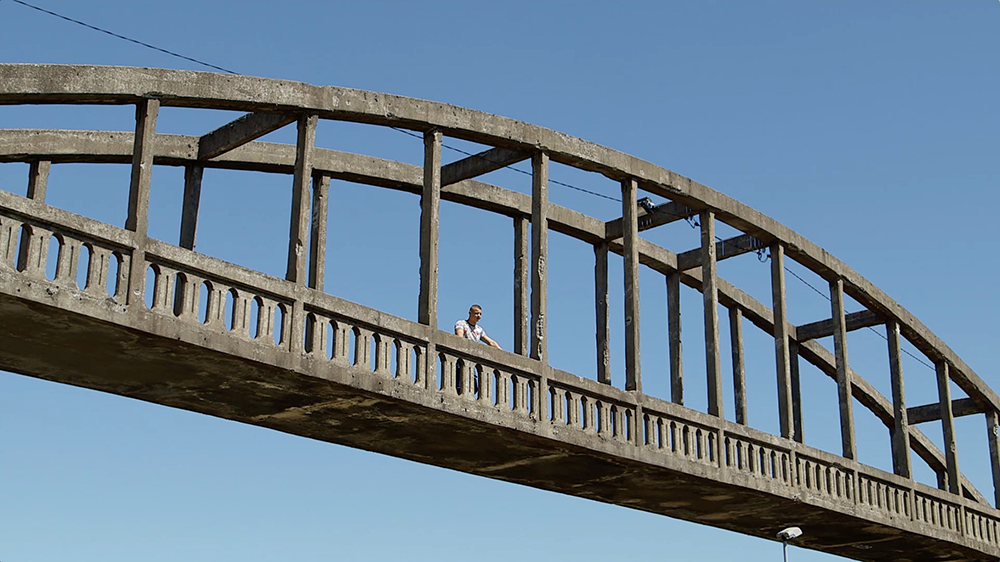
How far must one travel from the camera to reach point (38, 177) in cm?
1980

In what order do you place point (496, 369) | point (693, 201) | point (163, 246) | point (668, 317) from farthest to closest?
point (668, 317), point (693, 201), point (496, 369), point (163, 246)

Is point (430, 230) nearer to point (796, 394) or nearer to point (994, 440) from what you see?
point (796, 394)

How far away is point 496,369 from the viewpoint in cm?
1880

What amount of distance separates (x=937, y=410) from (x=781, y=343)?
984cm

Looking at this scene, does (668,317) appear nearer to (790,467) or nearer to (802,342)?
(790,467)

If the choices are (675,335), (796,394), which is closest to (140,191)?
(675,335)

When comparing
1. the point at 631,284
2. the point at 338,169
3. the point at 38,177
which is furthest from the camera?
the point at 631,284

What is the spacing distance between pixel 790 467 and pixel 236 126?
10.8 metres

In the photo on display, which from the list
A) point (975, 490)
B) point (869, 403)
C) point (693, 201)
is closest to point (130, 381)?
point (693, 201)

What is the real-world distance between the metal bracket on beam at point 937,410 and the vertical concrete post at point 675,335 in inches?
319

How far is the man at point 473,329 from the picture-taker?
1947 centimetres

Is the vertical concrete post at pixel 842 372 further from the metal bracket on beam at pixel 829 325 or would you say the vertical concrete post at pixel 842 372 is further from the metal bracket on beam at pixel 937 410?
the metal bracket on beam at pixel 937 410

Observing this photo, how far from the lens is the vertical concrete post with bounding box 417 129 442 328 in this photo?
1831 cm

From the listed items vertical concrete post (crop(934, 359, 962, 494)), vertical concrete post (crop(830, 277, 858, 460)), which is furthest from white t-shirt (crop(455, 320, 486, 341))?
vertical concrete post (crop(934, 359, 962, 494))
